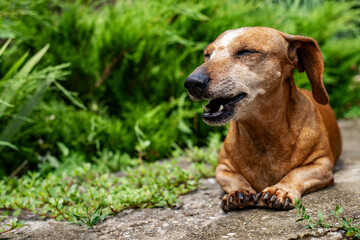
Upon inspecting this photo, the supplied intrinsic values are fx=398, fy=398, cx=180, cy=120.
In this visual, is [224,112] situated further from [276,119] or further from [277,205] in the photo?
[277,205]

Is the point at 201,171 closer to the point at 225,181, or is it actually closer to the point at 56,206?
the point at 225,181

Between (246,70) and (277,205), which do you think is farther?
(246,70)

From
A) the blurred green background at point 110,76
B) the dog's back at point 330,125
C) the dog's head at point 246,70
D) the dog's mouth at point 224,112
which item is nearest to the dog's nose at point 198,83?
the dog's head at point 246,70

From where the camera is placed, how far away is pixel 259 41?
2441mm

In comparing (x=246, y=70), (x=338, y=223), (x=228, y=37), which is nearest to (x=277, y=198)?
(x=338, y=223)

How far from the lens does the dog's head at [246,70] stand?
7.49 ft

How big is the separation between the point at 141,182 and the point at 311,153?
1285 millimetres

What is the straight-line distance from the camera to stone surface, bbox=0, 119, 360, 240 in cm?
204

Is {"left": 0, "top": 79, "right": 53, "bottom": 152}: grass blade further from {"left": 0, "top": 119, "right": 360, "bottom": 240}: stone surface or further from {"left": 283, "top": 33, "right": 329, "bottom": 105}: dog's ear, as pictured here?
{"left": 283, "top": 33, "right": 329, "bottom": 105}: dog's ear

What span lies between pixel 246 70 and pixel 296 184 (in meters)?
0.75

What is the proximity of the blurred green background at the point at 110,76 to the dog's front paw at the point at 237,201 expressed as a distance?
1.33 metres

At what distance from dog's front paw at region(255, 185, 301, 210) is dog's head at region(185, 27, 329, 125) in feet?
1.58

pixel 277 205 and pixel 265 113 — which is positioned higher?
pixel 265 113

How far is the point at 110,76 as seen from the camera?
15.5 feet
